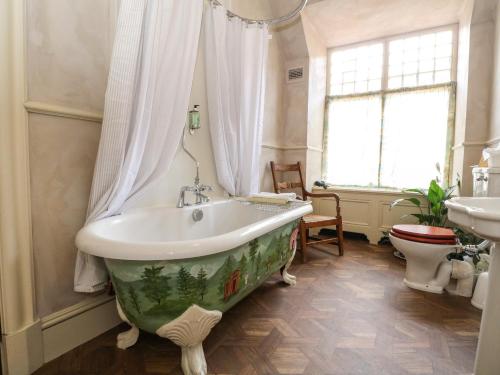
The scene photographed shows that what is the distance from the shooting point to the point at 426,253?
1.97 meters

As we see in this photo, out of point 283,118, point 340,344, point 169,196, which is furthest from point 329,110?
point 340,344

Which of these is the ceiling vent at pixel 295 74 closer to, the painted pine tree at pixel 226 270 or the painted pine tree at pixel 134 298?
the painted pine tree at pixel 226 270

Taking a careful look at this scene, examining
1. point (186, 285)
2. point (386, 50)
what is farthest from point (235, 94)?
point (386, 50)

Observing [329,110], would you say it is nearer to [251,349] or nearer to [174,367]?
[251,349]

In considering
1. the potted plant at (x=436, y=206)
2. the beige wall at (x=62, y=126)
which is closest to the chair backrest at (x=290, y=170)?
the potted plant at (x=436, y=206)

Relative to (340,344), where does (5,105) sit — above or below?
above

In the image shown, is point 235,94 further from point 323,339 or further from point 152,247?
point 323,339

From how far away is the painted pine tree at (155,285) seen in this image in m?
1.00

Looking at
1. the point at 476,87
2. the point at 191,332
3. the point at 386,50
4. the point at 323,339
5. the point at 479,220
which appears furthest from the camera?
the point at 386,50

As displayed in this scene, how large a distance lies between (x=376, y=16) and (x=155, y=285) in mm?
3479

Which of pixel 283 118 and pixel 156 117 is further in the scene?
pixel 283 118

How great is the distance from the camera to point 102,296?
1485 millimetres

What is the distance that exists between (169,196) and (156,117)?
57 centimetres

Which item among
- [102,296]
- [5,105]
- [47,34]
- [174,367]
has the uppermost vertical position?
[47,34]
